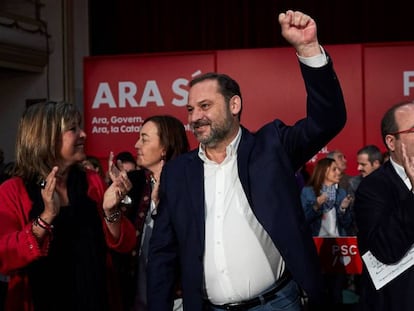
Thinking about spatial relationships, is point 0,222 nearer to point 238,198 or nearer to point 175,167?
point 175,167

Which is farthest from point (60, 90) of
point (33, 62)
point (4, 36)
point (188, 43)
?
point (188, 43)

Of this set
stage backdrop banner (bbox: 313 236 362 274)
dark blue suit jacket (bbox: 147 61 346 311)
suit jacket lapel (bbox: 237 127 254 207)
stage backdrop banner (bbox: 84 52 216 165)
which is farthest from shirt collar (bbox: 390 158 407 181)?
stage backdrop banner (bbox: 84 52 216 165)

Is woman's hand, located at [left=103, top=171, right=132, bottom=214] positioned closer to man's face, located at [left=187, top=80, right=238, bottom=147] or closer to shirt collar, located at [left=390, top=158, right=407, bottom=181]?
man's face, located at [left=187, top=80, right=238, bottom=147]

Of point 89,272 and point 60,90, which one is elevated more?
point 60,90

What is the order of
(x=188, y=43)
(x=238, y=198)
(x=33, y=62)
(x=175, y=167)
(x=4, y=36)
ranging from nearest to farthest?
(x=238, y=198)
(x=175, y=167)
(x=4, y=36)
(x=33, y=62)
(x=188, y=43)

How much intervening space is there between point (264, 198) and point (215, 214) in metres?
0.19

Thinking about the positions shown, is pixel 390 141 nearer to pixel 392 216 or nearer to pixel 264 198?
pixel 392 216

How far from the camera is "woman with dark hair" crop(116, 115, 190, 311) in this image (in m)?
3.24

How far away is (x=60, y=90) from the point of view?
34.4 feet

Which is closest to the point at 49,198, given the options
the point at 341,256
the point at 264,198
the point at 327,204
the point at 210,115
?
the point at 210,115

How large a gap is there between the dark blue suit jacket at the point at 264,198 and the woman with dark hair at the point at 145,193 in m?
0.41

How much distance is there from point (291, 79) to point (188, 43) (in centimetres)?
358

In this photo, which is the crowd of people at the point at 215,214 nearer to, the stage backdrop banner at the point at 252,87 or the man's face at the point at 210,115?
the man's face at the point at 210,115

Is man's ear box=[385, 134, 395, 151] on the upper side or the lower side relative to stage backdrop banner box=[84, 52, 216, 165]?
lower
